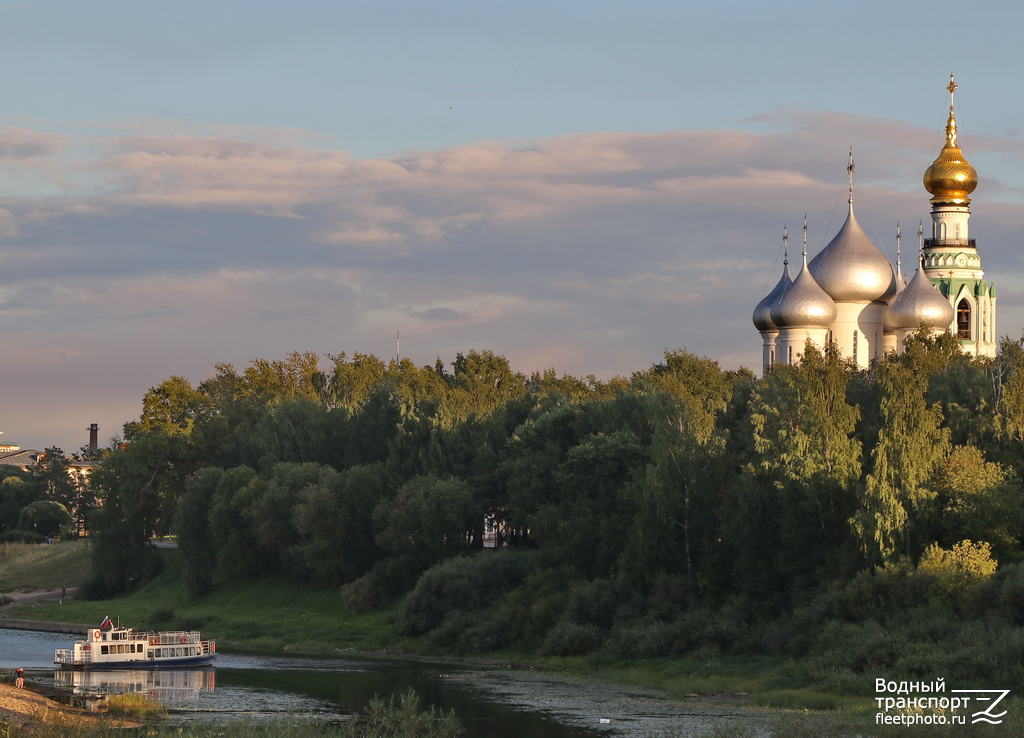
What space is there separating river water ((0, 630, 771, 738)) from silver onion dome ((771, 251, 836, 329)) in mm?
32125

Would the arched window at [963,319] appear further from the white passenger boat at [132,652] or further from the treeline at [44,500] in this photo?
the treeline at [44,500]

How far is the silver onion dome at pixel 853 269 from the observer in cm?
7538

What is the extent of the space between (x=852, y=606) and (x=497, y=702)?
461 inches

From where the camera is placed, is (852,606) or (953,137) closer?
(852,606)

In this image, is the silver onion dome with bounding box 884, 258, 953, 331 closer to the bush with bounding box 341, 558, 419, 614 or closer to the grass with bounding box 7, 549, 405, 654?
the bush with bounding box 341, 558, 419, 614

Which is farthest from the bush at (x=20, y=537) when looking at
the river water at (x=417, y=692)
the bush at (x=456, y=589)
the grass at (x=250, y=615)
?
the bush at (x=456, y=589)

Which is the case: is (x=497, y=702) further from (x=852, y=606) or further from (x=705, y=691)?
(x=852, y=606)

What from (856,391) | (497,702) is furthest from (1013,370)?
(497,702)

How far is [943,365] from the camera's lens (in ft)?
178

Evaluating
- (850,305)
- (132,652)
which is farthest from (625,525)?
(850,305)

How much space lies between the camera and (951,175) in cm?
8538

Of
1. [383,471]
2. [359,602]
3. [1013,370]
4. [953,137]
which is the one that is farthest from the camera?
[953,137]

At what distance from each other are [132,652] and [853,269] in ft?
145

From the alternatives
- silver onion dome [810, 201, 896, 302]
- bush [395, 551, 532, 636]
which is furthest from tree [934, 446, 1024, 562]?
silver onion dome [810, 201, 896, 302]
